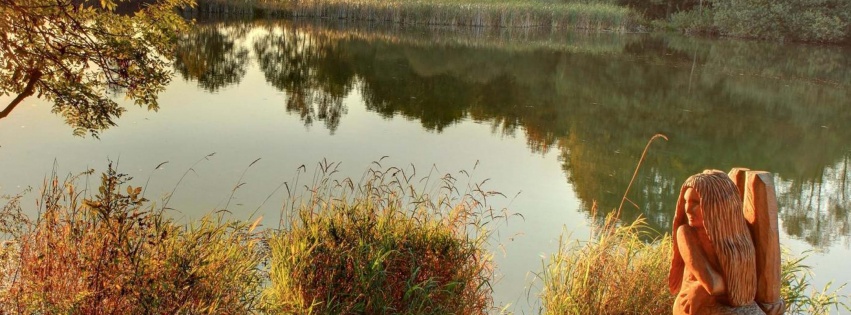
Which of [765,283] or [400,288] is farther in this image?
[400,288]

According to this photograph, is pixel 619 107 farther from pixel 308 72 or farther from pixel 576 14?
pixel 576 14

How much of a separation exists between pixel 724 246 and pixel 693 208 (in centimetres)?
18

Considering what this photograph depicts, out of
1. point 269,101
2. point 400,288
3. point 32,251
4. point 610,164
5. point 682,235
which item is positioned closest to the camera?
point 682,235

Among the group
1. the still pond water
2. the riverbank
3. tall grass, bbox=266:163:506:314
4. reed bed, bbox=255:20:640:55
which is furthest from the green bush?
tall grass, bbox=266:163:506:314

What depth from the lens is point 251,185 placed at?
7.25 m

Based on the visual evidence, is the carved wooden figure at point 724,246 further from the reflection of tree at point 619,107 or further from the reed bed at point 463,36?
the reed bed at point 463,36

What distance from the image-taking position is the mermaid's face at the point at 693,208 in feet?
9.43

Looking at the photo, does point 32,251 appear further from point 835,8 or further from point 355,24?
point 835,8

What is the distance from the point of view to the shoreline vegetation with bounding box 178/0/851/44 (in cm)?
2745

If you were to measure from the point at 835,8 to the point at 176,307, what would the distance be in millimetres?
31368

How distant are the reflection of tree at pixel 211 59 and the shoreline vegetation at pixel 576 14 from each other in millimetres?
7477

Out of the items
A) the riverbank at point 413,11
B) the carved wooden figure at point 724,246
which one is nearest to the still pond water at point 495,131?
the carved wooden figure at point 724,246

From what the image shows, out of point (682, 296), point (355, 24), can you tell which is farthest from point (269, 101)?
point (355, 24)

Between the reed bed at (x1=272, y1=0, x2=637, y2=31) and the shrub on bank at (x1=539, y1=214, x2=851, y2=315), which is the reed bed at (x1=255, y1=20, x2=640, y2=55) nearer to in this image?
the reed bed at (x1=272, y1=0, x2=637, y2=31)
